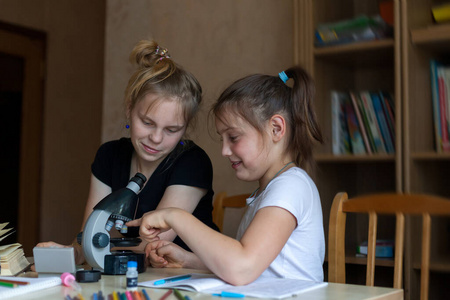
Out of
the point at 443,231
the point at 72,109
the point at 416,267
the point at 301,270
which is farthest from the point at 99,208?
the point at 72,109

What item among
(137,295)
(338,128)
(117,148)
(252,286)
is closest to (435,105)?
(338,128)

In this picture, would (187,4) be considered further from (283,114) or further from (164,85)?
(283,114)

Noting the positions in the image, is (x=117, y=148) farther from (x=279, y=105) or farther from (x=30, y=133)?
(x=30, y=133)

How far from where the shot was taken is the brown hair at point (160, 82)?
1.71 m

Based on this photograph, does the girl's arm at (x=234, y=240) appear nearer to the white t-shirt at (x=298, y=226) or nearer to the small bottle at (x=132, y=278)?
the white t-shirt at (x=298, y=226)

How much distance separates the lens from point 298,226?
1294 mm

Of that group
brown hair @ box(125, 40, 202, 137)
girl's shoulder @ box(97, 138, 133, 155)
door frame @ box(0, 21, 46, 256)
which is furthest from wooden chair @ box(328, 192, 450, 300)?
door frame @ box(0, 21, 46, 256)

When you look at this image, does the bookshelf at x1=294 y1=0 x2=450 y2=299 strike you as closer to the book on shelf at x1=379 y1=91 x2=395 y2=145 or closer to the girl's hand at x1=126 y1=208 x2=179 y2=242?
the book on shelf at x1=379 y1=91 x2=395 y2=145

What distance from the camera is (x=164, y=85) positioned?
171 cm

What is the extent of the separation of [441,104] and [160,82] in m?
1.05

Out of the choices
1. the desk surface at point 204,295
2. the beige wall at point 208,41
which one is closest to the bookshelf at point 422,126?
the beige wall at point 208,41

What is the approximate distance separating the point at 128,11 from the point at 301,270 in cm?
231

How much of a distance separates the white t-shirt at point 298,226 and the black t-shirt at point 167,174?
1.42 ft

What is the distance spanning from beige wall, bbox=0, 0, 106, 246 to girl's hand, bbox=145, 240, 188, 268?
320cm
